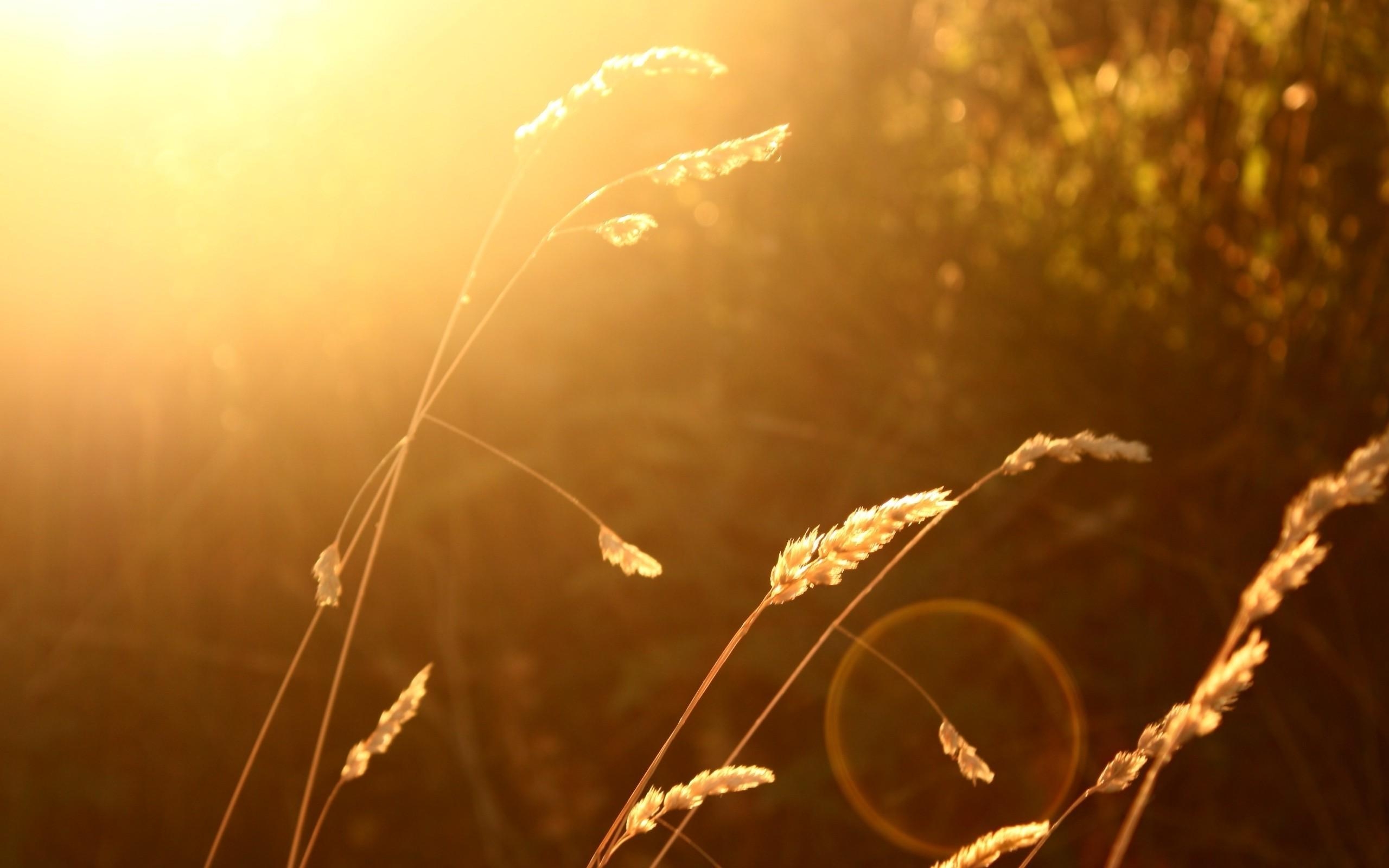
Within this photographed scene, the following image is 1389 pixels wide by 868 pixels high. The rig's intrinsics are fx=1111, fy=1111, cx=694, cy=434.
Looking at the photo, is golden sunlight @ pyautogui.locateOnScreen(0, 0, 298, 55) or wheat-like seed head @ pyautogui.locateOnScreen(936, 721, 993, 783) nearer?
wheat-like seed head @ pyautogui.locateOnScreen(936, 721, 993, 783)

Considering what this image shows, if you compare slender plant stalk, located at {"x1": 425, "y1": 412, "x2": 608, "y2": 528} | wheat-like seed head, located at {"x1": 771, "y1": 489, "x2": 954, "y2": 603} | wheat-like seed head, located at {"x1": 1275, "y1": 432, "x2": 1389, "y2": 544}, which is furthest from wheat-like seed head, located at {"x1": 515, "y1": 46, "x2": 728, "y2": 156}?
wheat-like seed head, located at {"x1": 1275, "y1": 432, "x2": 1389, "y2": 544}

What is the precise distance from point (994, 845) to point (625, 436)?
138 cm

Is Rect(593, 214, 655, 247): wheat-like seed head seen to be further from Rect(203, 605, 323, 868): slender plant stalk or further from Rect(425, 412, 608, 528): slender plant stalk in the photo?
Rect(203, 605, 323, 868): slender plant stalk

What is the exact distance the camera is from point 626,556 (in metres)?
0.91

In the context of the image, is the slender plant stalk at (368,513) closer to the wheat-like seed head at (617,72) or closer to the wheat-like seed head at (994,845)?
the wheat-like seed head at (617,72)

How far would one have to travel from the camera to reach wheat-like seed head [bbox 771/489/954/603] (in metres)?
0.81

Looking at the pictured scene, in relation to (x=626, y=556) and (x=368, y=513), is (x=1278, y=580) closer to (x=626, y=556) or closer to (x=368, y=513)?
(x=626, y=556)

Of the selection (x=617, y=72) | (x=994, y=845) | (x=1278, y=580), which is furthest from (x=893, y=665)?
(x=617, y=72)

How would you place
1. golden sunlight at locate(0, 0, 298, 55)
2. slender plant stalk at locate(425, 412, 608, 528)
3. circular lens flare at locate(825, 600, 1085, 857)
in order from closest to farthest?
slender plant stalk at locate(425, 412, 608, 528) → circular lens flare at locate(825, 600, 1085, 857) → golden sunlight at locate(0, 0, 298, 55)

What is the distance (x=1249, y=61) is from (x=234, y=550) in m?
2.15

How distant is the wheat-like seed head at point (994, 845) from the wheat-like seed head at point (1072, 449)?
0.27 meters

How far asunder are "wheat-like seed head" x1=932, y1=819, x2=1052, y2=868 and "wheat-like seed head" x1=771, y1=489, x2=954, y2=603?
226mm

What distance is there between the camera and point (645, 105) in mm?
2346

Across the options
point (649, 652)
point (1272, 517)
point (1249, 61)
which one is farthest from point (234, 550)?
point (1249, 61)
